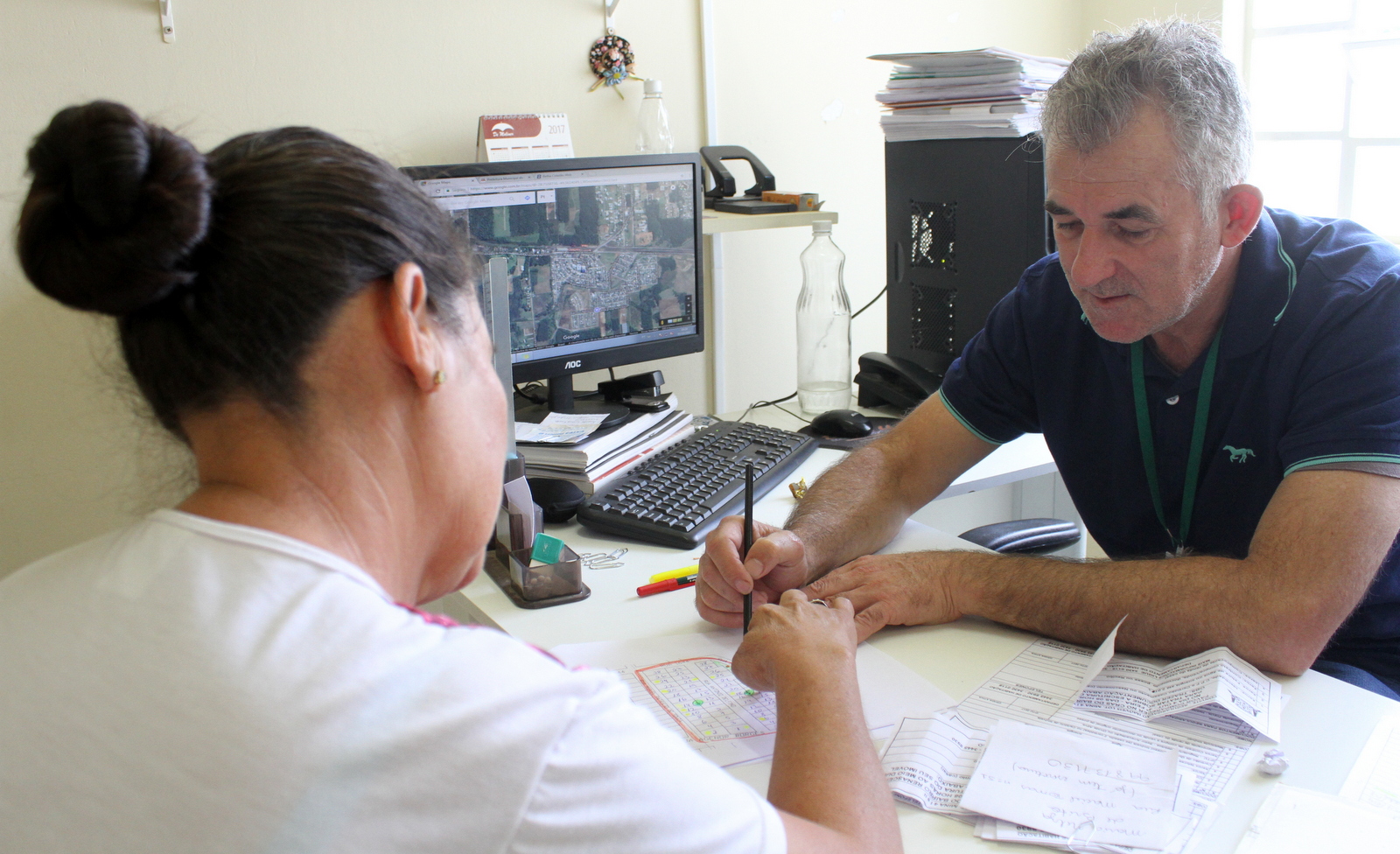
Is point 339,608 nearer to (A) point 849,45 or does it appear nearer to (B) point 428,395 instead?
(B) point 428,395

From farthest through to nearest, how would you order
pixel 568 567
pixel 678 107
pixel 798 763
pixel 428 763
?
pixel 678 107
pixel 568 567
pixel 798 763
pixel 428 763

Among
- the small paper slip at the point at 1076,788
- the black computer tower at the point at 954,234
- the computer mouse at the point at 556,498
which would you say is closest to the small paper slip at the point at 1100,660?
the small paper slip at the point at 1076,788

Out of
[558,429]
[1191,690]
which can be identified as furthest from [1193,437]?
[558,429]

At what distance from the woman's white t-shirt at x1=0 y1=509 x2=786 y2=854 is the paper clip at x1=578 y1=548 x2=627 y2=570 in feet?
2.58

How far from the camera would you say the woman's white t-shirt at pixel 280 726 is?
507 mm

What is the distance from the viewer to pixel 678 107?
216cm

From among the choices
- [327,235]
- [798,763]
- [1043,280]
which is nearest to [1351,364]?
[1043,280]

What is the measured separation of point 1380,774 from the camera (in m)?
0.86

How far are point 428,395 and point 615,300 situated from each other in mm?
1215

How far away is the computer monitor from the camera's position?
1.68 meters

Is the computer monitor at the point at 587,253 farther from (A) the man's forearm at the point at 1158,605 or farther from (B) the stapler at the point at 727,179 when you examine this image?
(A) the man's forearm at the point at 1158,605

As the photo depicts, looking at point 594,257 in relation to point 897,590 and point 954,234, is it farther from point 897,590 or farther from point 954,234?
point 897,590

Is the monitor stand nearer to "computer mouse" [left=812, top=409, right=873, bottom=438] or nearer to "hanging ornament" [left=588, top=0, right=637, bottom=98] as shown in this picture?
"computer mouse" [left=812, top=409, right=873, bottom=438]

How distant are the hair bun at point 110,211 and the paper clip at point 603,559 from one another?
84 cm
